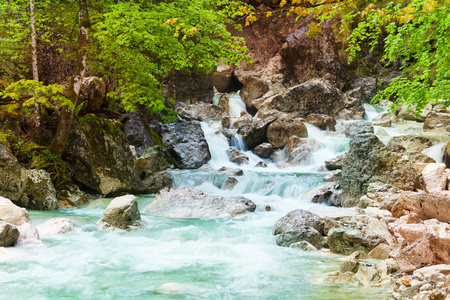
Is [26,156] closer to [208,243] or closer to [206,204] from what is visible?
[206,204]

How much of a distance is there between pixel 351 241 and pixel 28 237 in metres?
4.94

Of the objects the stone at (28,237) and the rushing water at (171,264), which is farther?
the stone at (28,237)

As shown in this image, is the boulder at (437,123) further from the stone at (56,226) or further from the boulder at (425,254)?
the stone at (56,226)

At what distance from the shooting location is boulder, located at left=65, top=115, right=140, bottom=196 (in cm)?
952

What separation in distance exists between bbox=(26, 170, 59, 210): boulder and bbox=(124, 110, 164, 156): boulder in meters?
4.95

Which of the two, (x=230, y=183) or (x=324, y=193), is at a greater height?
(x=324, y=193)

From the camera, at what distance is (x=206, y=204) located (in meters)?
8.53

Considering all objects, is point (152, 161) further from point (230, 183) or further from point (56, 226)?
point (56, 226)

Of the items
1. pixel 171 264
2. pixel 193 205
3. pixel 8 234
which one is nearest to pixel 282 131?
pixel 193 205

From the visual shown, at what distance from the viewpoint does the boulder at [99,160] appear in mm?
9516

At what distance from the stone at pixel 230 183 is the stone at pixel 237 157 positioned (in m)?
3.99

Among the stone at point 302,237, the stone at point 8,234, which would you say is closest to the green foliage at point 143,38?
the stone at point 8,234

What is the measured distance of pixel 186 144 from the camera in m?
14.9

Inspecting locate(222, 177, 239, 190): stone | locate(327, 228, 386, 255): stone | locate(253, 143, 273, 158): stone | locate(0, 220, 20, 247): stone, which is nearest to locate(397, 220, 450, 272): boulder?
locate(327, 228, 386, 255): stone
